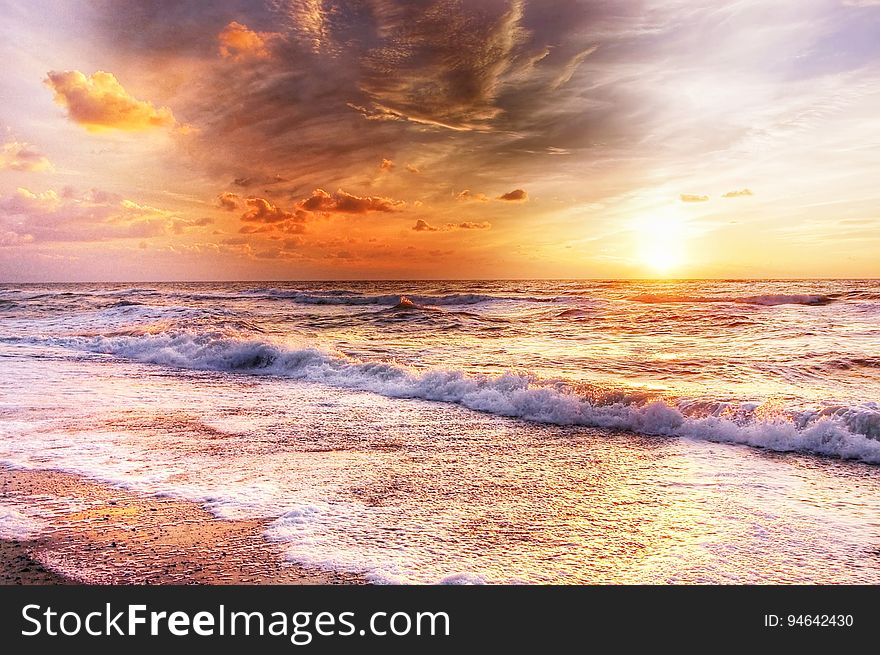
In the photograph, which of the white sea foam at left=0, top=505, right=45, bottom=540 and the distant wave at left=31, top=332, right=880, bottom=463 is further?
the distant wave at left=31, top=332, right=880, bottom=463

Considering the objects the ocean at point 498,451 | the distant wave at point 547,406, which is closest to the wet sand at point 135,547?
the ocean at point 498,451

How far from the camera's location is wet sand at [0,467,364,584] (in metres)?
3.78

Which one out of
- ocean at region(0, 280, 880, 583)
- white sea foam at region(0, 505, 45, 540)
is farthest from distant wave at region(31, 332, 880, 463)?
white sea foam at region(0, 505, 45, 540)

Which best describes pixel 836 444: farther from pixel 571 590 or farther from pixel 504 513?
pixel 571 590

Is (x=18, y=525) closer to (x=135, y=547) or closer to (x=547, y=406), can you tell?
(x=135, y=547)

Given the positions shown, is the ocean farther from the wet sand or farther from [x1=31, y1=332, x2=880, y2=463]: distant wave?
the wet sand

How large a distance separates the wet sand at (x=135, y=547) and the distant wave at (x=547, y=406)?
5545 millimetres

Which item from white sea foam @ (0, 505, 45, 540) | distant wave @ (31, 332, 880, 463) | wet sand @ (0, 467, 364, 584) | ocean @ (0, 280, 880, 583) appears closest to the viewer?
wet sand @ (0, 467, 364, 584)

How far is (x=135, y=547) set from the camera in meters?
4.20

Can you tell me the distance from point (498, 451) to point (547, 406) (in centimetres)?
236

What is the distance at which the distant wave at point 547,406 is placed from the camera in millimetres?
7285

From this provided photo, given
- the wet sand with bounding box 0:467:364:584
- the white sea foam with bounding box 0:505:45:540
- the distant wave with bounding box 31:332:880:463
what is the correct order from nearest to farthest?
1. the wet sand with bounding box 0:467:364:584
2. the white sea foam with bounding box 0:505:45:540
3. the distant wave with bounding box 31:332:880:463

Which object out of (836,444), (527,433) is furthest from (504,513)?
(836,444)

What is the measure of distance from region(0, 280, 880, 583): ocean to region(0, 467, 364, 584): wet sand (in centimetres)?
18
